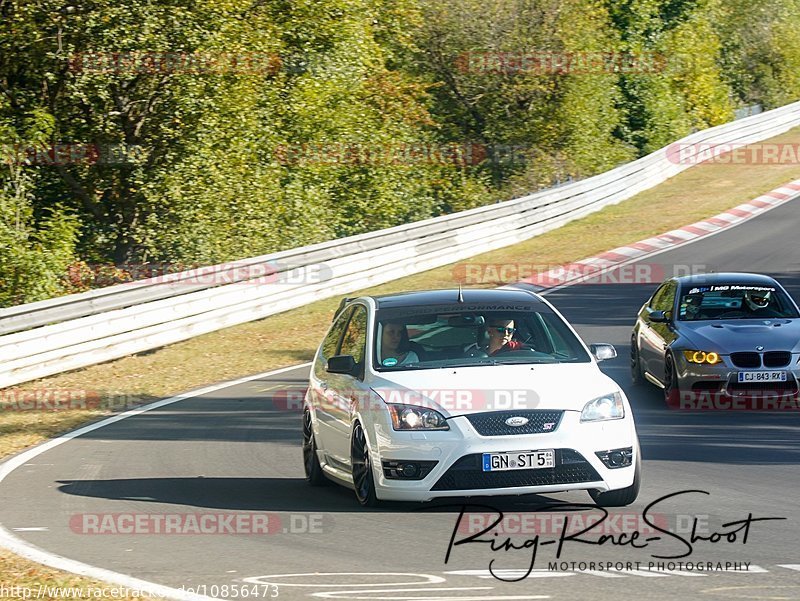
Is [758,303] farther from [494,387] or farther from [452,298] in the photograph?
[494,387]

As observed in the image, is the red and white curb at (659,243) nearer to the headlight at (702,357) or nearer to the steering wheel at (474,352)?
the headlight at (702,357)

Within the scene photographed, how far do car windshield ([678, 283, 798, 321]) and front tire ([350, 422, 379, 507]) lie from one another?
6324 mm

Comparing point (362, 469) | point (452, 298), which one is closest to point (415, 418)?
point (362, 469)

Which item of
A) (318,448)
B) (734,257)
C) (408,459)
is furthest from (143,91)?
(408,459)

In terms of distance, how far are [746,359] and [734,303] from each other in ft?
5.36

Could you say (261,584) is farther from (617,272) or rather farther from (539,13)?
(539,13)

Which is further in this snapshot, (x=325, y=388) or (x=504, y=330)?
(x=325, y=388)

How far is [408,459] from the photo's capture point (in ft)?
28.5

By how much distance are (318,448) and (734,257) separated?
19023mm

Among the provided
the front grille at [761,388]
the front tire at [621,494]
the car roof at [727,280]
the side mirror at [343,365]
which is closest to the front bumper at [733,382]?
the front grille at [761,388]

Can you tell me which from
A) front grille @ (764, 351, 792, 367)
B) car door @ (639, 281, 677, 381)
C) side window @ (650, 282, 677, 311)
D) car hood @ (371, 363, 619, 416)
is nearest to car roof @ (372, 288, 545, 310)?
car hood @ (371, 363, 619, 416)

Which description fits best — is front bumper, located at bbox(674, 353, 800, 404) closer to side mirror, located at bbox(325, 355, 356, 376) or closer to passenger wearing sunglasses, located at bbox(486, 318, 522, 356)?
passenger wearing sunglasses, located at bbox(486, 318, 522, 356)

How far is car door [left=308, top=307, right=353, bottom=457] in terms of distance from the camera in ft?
33.3

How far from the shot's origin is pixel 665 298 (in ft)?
51.3
